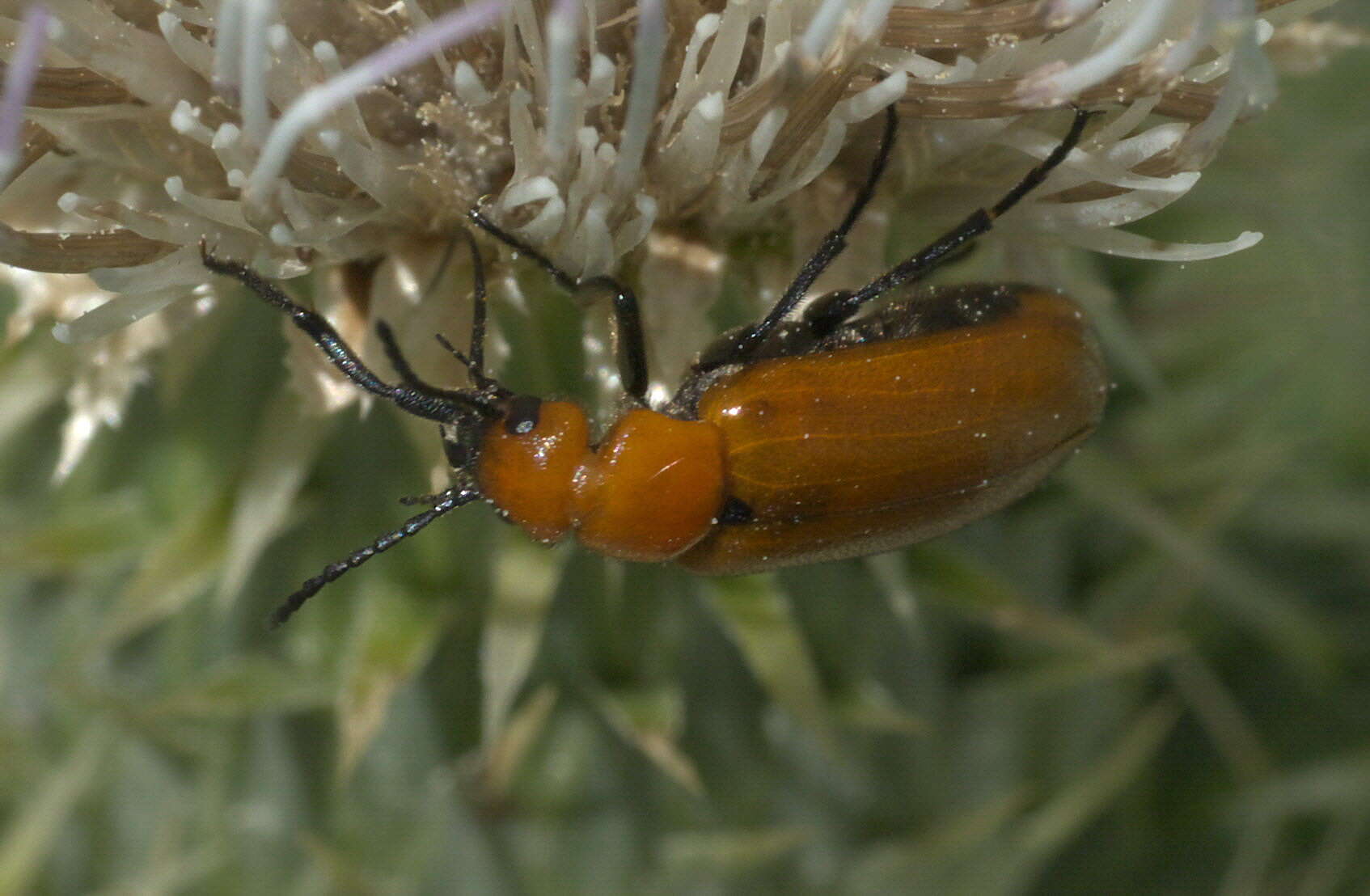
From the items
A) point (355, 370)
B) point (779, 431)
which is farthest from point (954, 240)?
point (355, 370)

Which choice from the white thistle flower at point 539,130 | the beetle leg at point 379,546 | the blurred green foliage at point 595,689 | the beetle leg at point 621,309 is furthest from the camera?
the blurred green foliage at point 595,689

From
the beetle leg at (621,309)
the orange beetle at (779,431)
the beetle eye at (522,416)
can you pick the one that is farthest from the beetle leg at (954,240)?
the beetle eye at (522,416)

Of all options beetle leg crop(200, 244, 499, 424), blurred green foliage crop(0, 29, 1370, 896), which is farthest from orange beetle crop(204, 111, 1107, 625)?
blurred green foliage crop(0, 29, 1370, 896)

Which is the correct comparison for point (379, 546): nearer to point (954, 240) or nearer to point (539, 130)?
point (539, 130)

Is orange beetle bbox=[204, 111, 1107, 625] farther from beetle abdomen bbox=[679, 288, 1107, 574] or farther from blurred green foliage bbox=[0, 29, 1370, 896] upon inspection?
blurred green foliage bbox=[0, 29, 1370, 896]

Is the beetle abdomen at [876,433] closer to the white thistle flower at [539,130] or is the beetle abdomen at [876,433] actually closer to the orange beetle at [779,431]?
the orange beetle at [779,431]

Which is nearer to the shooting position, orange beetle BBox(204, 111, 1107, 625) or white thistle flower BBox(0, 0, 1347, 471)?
white thistle flower BBox(0, 0, 1347, 471)

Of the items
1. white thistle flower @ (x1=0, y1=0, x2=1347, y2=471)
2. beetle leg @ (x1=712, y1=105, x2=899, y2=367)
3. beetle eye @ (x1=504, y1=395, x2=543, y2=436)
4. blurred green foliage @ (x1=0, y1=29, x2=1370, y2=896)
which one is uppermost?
white thistle flower @ (x1=0, y1=0, x2=1347, y2=471)
